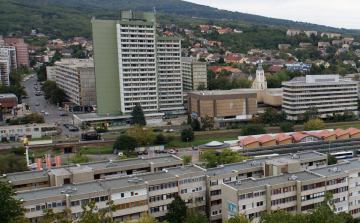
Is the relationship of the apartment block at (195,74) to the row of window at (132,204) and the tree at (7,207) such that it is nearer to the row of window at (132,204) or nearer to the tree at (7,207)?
the row of window at (132,204)

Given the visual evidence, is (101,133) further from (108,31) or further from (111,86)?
(108,31)

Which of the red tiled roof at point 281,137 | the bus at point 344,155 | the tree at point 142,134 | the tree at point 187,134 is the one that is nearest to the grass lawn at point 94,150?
the tree at point 142,134

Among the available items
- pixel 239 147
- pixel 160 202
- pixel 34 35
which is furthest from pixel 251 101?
pixel 34 35

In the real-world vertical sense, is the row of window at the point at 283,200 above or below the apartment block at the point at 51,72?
below

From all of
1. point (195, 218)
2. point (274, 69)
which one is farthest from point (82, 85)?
point (274, 69)

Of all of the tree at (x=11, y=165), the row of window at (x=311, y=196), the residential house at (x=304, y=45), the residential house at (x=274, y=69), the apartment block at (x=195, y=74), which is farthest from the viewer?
the residential house at (x=304, y=45)

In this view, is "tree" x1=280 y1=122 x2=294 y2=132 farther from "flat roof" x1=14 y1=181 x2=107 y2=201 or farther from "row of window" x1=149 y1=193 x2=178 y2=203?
"flat roof" x1=14 y1=181 x2=107 y2=201

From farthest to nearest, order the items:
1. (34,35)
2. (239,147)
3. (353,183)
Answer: (34,35), (239,147), (353,183)
